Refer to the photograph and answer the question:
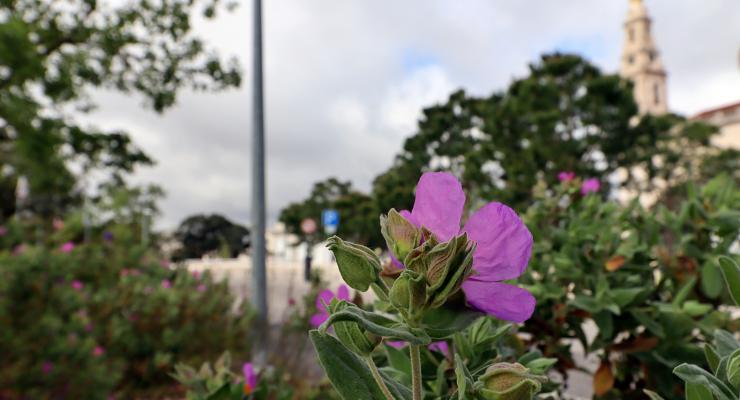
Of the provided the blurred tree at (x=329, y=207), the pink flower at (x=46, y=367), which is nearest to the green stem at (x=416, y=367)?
the pink flower at (x=46, y=367)

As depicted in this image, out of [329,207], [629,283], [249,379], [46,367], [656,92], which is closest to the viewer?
[249,379]

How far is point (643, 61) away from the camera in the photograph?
56.3 m

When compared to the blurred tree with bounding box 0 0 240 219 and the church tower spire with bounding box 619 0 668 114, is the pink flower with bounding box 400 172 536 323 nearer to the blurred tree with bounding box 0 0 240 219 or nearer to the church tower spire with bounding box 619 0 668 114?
the blurred tree with bounding box 0 0 240 219

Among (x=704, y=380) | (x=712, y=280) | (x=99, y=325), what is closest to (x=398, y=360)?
(x=704, y=380)

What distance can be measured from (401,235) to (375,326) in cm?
9

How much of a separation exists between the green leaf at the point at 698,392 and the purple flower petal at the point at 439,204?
271 millimetres

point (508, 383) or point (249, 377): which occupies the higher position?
point (508, 383)

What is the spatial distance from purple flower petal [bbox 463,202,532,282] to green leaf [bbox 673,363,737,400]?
0.57ft

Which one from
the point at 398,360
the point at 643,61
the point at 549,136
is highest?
the point at 643,61

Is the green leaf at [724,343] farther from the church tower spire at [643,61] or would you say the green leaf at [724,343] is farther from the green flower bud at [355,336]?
the church tower spire at [643,61]

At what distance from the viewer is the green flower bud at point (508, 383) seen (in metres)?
0.45

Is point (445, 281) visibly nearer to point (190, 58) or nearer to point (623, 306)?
point (623, 306)

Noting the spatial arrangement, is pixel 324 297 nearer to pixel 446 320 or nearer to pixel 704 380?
pixel 446 320

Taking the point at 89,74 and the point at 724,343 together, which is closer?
the point at 724,343
